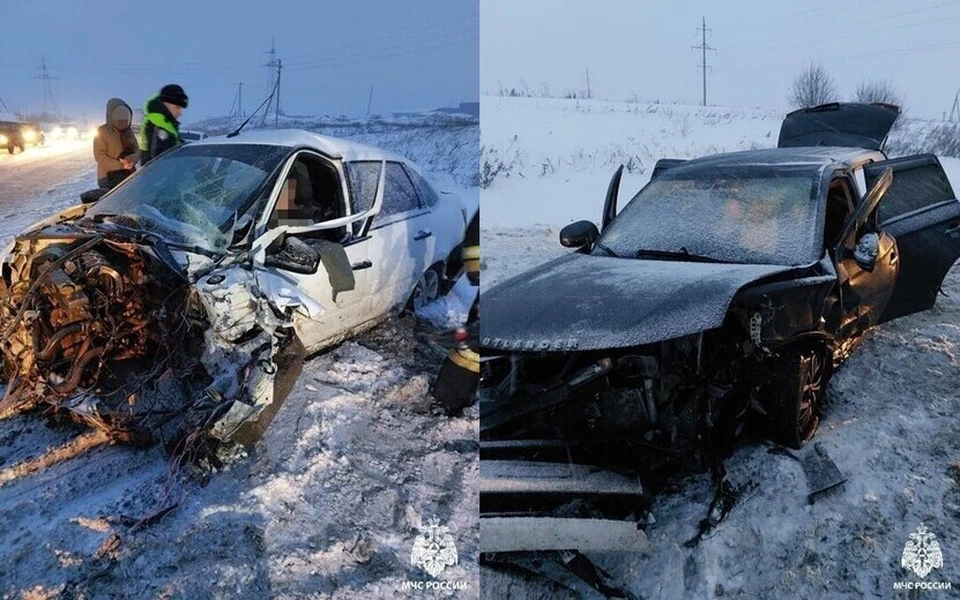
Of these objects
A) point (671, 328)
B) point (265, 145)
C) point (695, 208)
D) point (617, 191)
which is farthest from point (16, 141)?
point (671, 328)

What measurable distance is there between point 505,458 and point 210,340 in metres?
1.36

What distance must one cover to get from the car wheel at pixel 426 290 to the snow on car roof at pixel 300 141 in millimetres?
875

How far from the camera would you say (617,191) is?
159 inches

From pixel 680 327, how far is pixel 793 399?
841 millimetres

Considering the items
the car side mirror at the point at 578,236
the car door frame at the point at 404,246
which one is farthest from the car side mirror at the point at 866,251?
the car door frame at the point at 404,246

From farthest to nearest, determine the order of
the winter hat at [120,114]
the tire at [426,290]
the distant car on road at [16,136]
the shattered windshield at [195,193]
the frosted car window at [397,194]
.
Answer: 1. the distant car on road at [16,136]
2. the winter hat at [120,114]
3. the tire at [426,290]
4. the frosted car window at [397,194]
5. the shattered windshield at [195,193]

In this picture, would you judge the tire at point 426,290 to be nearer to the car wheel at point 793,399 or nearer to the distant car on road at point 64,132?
the car wheel at point 793,399

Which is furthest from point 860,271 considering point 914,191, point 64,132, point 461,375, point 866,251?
point 64,132

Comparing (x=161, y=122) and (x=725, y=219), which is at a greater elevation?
(x=161, y=122)

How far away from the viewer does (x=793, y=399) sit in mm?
2725

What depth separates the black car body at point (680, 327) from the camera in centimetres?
225

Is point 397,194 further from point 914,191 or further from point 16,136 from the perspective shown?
point 16,136

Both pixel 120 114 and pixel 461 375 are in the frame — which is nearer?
pixel 461 375

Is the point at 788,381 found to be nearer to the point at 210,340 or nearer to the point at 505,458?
the point at 505,458
